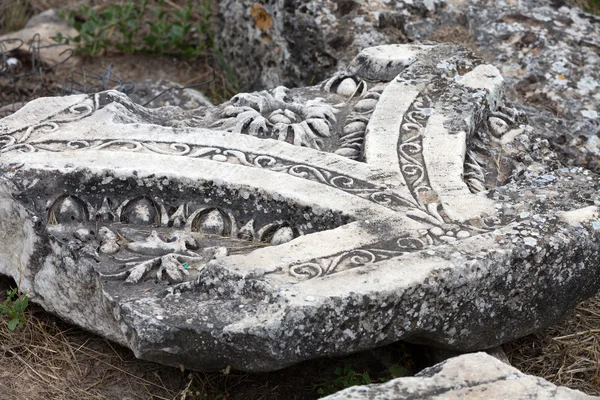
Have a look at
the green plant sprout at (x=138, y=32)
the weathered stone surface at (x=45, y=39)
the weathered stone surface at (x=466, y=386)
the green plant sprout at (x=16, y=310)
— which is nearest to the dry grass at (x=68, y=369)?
the green plant sprout at (x=16, y=310)

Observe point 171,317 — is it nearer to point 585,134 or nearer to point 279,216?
point 279,216

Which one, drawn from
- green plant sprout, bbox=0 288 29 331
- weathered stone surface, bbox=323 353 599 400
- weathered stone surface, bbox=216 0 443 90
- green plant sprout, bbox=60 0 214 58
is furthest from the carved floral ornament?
green plant sprout, bbox=60 0 214 58

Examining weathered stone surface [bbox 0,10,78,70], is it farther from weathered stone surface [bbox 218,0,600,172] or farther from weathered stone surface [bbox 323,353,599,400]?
weathered stone surface [bbox 323,353,599,400]

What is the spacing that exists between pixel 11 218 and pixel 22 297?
289mm

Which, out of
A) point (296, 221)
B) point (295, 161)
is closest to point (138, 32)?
point (295, 161)

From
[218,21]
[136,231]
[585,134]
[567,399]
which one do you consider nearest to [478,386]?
[567,399]

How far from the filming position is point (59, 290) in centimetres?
321

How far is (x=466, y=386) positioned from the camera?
8.23 ft

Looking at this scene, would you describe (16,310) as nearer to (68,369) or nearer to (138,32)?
(68,369)

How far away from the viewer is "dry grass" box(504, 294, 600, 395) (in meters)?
3.18

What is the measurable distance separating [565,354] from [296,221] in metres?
1.07

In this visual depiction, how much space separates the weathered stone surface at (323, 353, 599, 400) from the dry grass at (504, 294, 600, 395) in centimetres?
65

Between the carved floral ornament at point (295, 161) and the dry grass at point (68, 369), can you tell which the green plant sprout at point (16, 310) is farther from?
the carved floral ornament at point (295, 161)

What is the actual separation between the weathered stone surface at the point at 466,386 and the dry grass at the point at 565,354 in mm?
652
